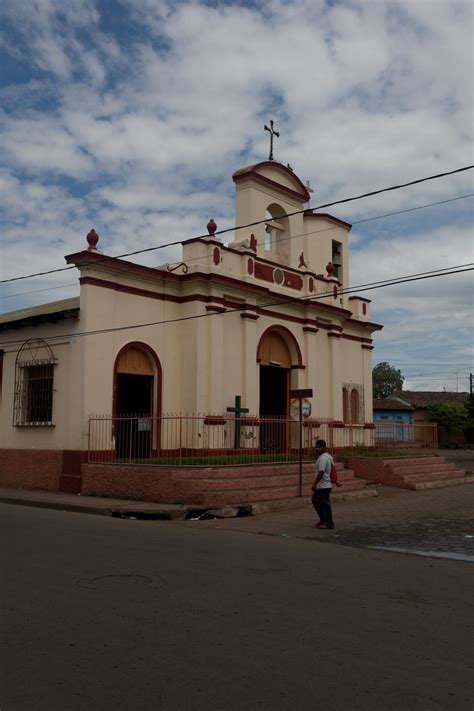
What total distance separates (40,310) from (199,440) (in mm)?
6709

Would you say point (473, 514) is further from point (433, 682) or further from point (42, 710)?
point (42, 710)

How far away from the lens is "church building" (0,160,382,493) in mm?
16984

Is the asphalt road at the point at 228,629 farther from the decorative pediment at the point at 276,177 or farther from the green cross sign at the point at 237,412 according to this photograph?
the decorative pediment at the point at 276,177

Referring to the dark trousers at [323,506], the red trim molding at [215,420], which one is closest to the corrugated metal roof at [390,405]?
the red trim molding at [215,420]

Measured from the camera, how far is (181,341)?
18969 millimetres

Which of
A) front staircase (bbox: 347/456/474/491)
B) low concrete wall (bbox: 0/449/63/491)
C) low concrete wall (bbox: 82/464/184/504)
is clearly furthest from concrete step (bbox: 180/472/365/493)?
low concrete wall (bbox: 0/449/63/491)

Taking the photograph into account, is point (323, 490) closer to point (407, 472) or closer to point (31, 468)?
point (31, 468)

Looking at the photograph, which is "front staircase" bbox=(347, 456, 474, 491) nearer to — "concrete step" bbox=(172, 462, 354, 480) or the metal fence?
the metal fence

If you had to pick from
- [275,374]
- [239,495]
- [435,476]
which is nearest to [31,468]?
[239,495]

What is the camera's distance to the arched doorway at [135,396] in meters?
17.6

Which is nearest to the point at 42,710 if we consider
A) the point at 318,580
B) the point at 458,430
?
the point at 318,580

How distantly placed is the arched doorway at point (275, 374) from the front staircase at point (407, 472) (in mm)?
2632

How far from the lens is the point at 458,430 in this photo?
51.7m

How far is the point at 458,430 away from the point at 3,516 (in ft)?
146
